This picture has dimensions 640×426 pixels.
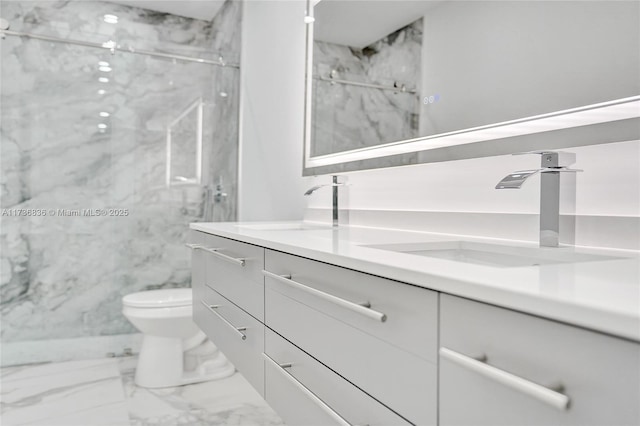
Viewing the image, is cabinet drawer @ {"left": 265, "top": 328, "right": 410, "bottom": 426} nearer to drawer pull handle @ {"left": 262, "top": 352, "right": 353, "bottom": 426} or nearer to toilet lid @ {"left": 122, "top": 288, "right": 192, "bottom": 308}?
drawer pull handle @ {"left": 262, "top": 352, "right": 353, "bottom": 426}

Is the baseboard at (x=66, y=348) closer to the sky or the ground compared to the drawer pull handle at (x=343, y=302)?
closer to the ground

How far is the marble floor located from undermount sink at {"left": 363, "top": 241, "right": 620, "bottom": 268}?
134 centimetres

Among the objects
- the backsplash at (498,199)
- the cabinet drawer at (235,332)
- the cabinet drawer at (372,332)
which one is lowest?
the cabinet drawer at (235,332)

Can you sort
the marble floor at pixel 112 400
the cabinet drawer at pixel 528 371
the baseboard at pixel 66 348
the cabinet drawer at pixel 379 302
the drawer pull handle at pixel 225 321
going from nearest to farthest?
1. the cabinet drawer at pixel 528 371
2. the cabinet drawer at pixel 379 302
3. the drawer pull handle at pixel 225 321
4. the marble floor at pixel 112 400
5. the baseboard at pixel 66 348

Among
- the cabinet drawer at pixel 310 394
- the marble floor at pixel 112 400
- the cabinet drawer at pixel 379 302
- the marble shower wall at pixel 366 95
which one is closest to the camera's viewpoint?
the cabinet drawer at pixel 379 302

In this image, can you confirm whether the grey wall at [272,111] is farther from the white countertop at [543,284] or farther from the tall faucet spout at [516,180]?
the white countertop at [543,284]

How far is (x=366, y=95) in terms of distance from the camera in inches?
73.2

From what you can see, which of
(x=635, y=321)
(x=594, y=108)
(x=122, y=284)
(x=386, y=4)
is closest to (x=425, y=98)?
(x=386, y=4)

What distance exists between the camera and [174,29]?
3379 millimetres

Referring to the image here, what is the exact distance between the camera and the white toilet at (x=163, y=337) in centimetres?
242

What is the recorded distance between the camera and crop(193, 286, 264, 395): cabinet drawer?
1307mm

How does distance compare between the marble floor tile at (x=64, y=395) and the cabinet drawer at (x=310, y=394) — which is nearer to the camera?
the cabinet drawer at (x=310, y=394)

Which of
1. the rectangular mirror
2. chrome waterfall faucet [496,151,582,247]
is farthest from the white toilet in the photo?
chrome waterfall faucet [496,151,582,247]

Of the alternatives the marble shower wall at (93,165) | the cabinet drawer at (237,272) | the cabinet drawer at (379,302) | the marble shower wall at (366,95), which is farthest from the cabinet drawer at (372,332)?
the marble shower wall at (93,165)
